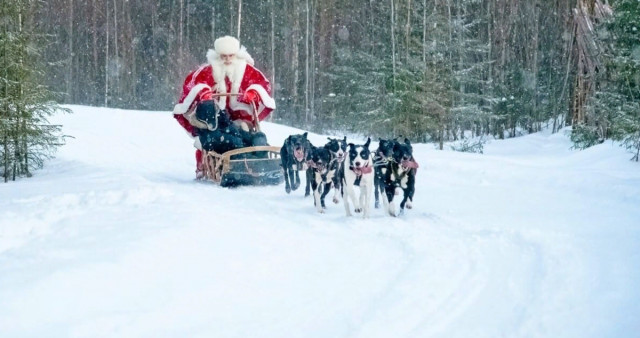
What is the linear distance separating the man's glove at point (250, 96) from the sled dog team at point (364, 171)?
280cm

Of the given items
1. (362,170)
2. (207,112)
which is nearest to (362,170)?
(362,170)

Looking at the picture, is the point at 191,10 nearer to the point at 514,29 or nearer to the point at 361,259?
the point at 514,29

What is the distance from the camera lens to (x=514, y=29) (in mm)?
26375

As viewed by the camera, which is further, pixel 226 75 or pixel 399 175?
pixel 226 75

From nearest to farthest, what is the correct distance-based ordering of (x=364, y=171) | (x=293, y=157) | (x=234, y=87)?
(x=364, y=171) → (x=293, y=157) → (x=234, y=87)

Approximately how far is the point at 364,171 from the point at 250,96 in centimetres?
424

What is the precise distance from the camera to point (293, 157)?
8.74 meters

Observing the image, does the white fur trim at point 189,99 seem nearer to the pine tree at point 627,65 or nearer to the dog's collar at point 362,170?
the dog's collar at point 362,170

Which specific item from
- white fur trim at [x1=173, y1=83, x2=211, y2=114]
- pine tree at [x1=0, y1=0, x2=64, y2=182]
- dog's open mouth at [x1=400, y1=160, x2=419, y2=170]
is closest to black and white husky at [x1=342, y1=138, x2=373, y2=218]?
dog's open mouth at [x1=400, y1=160, x2=419, y2=170]

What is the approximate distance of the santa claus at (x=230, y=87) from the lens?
33.3 feet

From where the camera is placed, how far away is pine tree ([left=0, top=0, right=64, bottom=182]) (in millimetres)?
10414

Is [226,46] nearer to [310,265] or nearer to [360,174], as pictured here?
[360,174]

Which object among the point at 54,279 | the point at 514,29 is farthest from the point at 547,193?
the point at 514,29

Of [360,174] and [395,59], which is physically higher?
[395,59]
